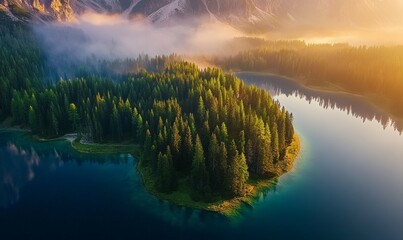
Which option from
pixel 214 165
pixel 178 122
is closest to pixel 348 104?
pixel 178 122

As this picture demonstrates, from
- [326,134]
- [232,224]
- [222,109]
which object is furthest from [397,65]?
[232,224]

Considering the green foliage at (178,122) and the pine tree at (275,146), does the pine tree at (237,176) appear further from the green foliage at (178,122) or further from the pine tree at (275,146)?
the pine tree at (275,146)

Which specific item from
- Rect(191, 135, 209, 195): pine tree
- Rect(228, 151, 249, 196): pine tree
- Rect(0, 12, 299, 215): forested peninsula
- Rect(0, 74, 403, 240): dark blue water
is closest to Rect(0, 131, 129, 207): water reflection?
Rect(0, 74, 403, 240): dark blue water

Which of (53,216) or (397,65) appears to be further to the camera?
(397,65)

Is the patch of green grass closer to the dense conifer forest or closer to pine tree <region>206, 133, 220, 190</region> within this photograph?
the dense conifer forest

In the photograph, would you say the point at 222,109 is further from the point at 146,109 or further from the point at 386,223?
the point at 386,223

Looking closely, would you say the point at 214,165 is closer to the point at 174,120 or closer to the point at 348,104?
the point at 174,120
